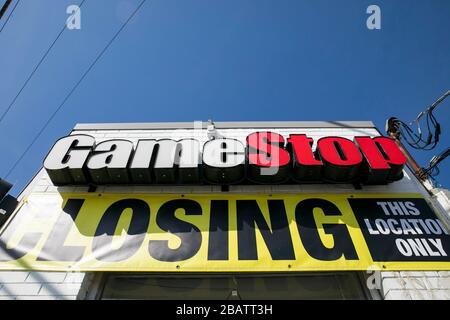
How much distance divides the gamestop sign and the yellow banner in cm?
30

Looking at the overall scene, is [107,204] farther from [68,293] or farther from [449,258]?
[449,258]

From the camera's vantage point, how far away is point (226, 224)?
3.82 m

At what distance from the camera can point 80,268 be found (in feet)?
10.8

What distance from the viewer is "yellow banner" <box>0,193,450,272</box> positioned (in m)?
3.37

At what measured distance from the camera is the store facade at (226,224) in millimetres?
3334

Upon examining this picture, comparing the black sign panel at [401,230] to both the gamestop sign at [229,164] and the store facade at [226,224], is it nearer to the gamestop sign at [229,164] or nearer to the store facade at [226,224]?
the store facade at [226,224]

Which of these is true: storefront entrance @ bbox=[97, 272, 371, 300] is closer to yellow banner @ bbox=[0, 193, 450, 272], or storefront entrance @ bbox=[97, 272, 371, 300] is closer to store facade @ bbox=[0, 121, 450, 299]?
store facade @ bbox=[0, 121, 450, 299]

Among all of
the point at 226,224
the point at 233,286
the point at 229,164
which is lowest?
the point at 233,286

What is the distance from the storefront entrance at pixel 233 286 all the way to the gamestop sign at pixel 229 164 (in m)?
1.43

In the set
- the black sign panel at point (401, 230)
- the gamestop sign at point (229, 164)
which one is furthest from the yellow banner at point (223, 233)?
→ the gamestop sign at point (229, 164)

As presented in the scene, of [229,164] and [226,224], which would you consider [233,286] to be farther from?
[229,164]

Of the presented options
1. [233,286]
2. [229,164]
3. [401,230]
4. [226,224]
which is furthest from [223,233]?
[401,230]

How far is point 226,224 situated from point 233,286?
81cm

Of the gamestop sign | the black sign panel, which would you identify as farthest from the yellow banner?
the gamestop sign
